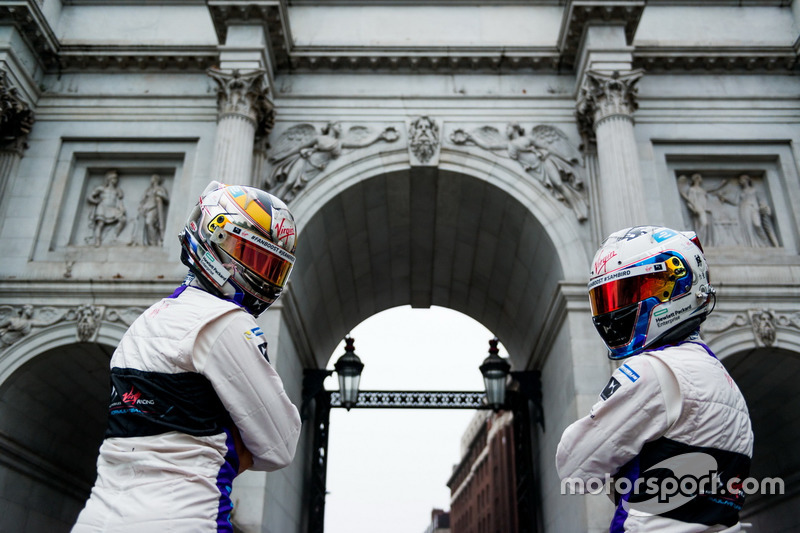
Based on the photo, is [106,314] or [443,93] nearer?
[106,314]

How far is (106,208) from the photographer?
43.8 ft

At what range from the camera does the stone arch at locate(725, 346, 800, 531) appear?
12.4m

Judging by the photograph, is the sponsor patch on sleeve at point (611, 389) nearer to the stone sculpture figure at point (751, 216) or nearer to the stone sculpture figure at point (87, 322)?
the stone sculpture figure at point (87, 322)

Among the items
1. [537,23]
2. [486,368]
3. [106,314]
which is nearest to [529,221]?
[486,368]

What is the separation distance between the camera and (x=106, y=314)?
39.8 feet

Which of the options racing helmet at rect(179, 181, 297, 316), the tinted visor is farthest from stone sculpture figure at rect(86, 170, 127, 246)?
the tinted visor

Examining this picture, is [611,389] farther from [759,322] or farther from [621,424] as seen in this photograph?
[759,322]

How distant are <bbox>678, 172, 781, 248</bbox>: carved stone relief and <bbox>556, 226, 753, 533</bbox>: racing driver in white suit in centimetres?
1020

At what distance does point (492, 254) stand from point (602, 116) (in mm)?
4441

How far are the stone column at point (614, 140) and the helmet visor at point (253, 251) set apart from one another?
928cm

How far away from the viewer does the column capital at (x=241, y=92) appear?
1268cm

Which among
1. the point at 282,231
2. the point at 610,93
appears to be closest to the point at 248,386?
the point at 282,231

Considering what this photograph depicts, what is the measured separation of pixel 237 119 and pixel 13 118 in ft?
14.9

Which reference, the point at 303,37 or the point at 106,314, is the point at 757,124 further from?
the point at 106,314
